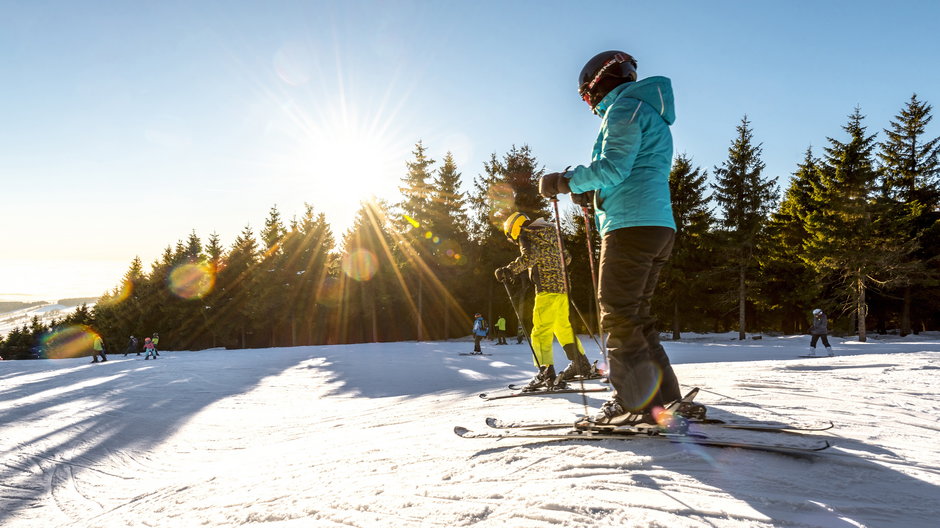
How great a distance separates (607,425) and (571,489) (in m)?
0.74

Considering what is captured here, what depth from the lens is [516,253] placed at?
2755cm

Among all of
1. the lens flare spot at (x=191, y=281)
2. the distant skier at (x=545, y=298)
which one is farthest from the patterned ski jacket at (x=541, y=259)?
the lens flare spot at (x=191, y=281)

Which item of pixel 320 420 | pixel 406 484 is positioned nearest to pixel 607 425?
pixel 406 484

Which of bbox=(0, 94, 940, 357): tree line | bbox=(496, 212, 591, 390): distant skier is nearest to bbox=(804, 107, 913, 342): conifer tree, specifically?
bbox=(0, 94, 940, 357): tree line

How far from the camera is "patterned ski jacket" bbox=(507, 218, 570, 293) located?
550 centimetres

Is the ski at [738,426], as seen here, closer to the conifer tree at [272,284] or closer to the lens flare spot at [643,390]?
the lens flare spot at [643,390]

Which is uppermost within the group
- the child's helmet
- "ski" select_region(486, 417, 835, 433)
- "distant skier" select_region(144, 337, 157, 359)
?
the child's helmet

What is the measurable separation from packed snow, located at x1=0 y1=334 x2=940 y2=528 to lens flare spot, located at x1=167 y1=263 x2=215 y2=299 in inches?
1318

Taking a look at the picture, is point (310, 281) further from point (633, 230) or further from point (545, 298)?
point (633, 230)

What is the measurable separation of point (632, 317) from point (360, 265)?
107ft

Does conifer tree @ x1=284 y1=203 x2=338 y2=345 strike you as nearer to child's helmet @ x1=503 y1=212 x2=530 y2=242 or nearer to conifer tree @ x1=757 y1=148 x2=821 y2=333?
conifer tree @ x1=757 y1=148 x2=821 y2=333

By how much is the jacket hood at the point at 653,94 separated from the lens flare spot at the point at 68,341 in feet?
178

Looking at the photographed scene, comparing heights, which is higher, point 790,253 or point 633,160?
point 790,253

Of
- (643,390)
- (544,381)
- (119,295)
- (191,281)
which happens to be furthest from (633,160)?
(119,295)
